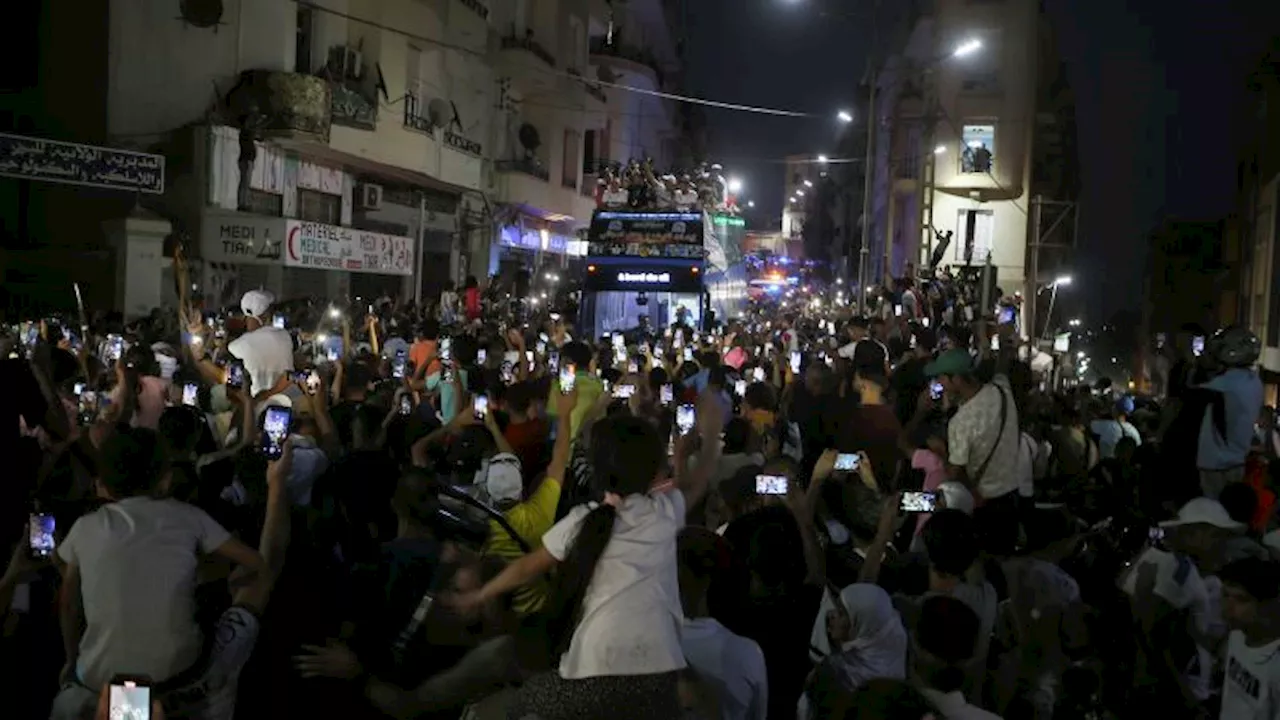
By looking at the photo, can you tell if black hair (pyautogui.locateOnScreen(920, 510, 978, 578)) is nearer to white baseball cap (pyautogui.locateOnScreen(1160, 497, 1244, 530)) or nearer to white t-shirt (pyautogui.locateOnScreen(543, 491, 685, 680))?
white t-shirt (pyautogui.locateOnScreen(543, 491, 685, 680))

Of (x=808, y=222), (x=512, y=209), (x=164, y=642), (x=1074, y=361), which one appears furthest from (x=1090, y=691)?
(x=808, y=222)

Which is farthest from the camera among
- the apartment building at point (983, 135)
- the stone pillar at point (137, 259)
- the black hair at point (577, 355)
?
the apartment building at point (983, 135)

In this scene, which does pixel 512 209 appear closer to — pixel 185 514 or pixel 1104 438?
pixel 1104 438

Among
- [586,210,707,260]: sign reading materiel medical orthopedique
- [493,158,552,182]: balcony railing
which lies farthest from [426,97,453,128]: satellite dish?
[586,210,707,260]: sign reading materiel medical orthopedique

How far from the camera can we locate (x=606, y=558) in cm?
396

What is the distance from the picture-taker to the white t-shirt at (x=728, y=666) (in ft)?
14.6

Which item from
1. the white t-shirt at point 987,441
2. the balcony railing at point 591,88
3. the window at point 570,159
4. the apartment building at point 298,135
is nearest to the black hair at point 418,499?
the white t-shirt at point 987,441

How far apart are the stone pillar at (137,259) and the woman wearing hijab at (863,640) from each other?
1869 centimetres

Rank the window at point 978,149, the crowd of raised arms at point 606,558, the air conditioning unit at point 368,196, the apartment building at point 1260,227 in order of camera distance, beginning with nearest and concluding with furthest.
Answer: the crowd of raised arms at point 606,558 < the air conditioning unit at point 368,196 < the apartment building at point 1260,227 < the window at point 978,149

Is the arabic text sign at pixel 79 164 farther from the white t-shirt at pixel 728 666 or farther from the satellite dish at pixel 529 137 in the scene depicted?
the satellite dish at pixel 529 137

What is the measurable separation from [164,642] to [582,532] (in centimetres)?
166

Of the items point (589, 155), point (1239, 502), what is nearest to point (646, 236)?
point (1239, 502)

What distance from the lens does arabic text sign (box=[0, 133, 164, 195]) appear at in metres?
19.5

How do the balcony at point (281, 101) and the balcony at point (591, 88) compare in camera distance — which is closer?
the balcony at point (281, 101)
